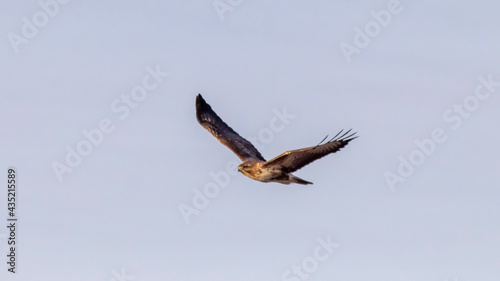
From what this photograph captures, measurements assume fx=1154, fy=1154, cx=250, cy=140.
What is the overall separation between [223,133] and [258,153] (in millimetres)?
1780

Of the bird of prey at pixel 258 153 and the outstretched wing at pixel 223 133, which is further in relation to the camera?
the outstretched wing at pixel 223 133

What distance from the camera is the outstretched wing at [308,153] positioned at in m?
31.1

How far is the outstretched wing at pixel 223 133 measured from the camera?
36188mm

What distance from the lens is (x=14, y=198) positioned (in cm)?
3731

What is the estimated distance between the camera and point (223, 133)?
3756cm

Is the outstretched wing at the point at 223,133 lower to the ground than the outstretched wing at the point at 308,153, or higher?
higher

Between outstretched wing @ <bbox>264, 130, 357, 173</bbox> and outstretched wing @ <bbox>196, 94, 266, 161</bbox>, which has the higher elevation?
outstretched wing @ <bbox>196, 94, 266, 161</bbox>

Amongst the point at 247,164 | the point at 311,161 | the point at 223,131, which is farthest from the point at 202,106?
the point at 311,161

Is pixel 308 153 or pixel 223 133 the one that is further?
pixel 223 133

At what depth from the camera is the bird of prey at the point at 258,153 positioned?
102 ft

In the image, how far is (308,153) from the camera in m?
31.2

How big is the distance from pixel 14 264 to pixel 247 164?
336 inches

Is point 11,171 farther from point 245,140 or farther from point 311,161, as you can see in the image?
point 311,161

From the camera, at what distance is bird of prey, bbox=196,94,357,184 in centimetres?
3114
